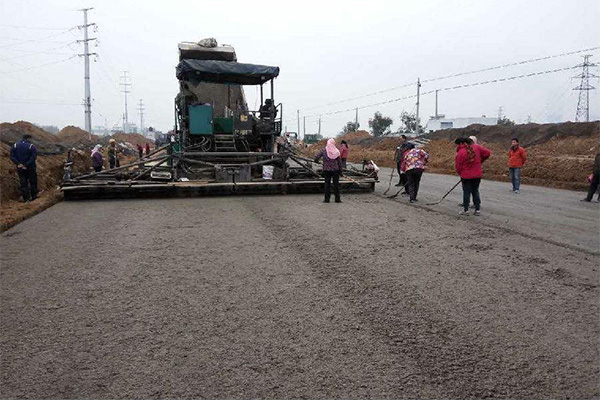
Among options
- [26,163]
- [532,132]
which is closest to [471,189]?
[26,163]

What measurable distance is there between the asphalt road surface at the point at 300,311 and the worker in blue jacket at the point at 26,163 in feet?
15.0

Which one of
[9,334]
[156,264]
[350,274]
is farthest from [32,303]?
[350,274]

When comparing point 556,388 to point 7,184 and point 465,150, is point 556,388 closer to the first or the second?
point 465,150

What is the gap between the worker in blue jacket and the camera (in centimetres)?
1208

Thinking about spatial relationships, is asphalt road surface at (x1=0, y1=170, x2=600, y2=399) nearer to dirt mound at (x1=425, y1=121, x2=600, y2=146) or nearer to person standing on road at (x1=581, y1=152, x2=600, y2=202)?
person standing on road at (x1=581, y1=152, x2=600, y2=202)

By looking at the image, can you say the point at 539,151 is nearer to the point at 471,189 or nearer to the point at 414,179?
the point at 414,179

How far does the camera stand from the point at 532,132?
36625 millimetres

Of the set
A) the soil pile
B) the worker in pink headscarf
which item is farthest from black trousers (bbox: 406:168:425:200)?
the soil pile

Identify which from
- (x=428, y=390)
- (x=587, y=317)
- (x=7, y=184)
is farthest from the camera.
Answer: (x=7, y=184)

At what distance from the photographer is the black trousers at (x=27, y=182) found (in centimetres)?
1239

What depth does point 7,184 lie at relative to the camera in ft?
43.7

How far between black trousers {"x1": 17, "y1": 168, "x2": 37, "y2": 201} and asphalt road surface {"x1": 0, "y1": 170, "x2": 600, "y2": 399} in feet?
15.7

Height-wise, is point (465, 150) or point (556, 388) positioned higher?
point (465, 150)

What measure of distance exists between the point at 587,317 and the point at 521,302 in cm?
55
